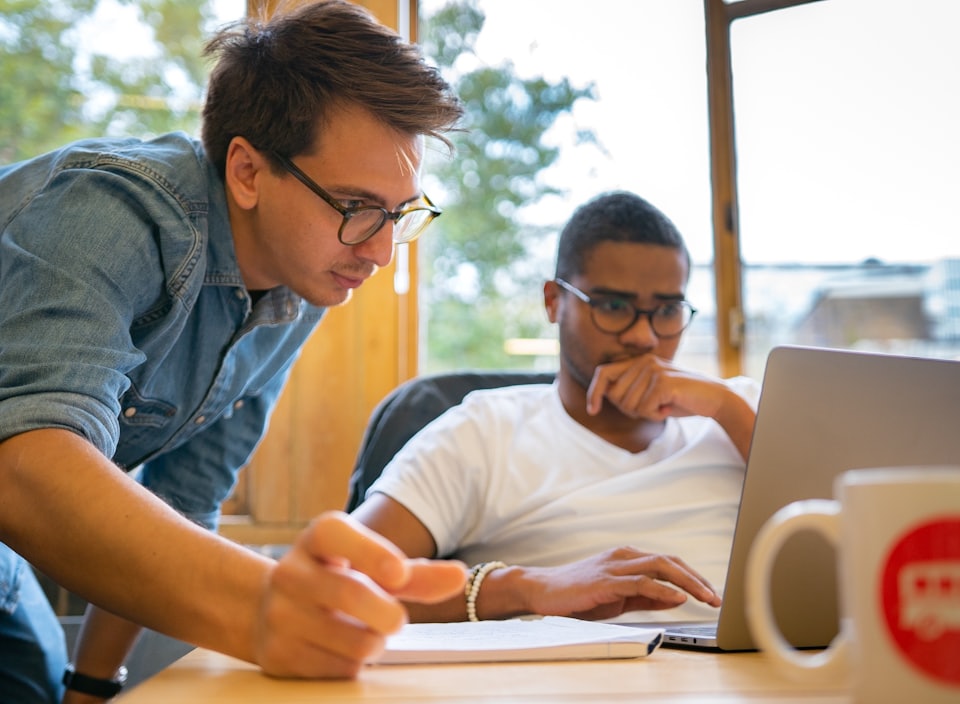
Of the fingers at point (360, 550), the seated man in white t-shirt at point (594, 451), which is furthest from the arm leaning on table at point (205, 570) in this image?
the seated man in white t-shirt at point (594, 451)

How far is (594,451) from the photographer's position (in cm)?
155

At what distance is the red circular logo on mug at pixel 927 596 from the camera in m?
0.45

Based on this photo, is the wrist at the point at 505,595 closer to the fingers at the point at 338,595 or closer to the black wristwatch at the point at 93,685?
the fingers at the point at 338,595

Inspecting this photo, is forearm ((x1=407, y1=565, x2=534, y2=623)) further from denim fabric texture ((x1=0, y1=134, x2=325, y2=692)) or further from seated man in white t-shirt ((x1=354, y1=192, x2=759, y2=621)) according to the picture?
denim fabric texture ((x1=0, y1=134, x2=325, y2=692))

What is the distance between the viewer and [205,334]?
129cm

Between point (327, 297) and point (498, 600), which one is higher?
point (327, 297)

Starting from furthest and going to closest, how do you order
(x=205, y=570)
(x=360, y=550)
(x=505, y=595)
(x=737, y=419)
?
(x=737, y=419)
(x=505, y=595)
(x=205, y=570)
(x=360, y=550)

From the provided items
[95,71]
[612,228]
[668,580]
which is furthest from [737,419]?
[95,71]

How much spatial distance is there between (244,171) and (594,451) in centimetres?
71

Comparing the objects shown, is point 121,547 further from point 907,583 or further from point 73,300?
point 907,583

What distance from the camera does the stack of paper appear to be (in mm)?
718

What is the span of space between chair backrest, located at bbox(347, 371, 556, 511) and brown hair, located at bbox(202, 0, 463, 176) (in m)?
0.54

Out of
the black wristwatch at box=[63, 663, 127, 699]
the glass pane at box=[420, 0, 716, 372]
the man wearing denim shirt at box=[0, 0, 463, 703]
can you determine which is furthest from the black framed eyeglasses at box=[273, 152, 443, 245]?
the glass pane at box=[420, 0, 716, 372]

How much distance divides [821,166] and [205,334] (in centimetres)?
187
